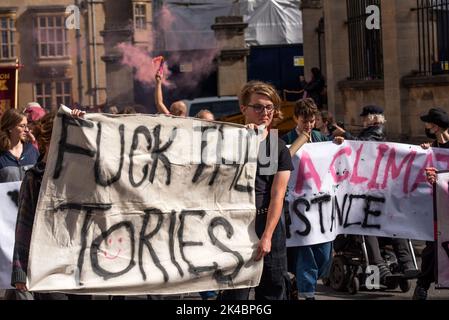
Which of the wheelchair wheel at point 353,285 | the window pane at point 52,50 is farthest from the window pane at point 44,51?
the wheelchair wheel at point 353,285

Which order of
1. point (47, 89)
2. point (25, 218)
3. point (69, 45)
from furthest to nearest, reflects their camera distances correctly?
point (69, 45)
point (47, 89)
point (25, 218)

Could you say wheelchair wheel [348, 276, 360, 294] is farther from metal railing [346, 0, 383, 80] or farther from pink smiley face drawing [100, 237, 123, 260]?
metal railing [346, 0, 383, 80]

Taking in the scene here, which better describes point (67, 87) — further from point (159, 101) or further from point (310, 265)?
point (310, 265)

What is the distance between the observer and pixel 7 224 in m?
10.4

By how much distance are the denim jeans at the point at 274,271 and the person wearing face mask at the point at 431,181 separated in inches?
95.0

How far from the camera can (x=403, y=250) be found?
1211 centimetres

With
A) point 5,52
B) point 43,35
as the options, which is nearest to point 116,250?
point 5,52

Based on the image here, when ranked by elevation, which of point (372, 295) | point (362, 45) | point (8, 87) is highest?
point (362, 45)

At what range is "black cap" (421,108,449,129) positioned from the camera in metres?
11.2

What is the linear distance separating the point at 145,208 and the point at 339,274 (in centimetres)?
435

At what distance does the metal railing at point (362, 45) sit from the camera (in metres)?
23.4

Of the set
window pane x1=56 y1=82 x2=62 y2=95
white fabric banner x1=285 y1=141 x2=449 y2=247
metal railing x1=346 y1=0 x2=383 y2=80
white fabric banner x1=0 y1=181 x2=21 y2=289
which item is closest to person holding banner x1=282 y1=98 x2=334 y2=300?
white fabric banner x1=285 y1=141 x2=449 y2=247
